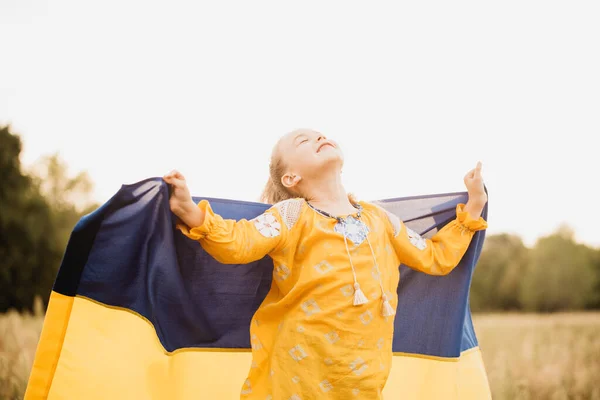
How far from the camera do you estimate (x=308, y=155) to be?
2.29 m

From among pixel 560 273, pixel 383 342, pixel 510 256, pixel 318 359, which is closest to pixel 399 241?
pixel 383 342

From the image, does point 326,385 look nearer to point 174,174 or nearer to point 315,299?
point 315,299

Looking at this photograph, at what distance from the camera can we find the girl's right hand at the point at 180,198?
74.6 inches

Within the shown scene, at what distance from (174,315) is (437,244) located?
4.12 ft

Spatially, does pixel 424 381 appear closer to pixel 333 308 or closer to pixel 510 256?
pixel 333 308

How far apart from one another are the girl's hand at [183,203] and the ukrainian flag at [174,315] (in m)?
0.11

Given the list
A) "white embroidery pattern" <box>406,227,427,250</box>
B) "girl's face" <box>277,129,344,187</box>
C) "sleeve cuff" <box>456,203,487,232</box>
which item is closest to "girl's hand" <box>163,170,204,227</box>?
"girl's face" <box>277,129,344,187</box>

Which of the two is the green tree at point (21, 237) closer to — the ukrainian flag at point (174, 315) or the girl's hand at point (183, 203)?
the ukrainian flag at point (174, 315)

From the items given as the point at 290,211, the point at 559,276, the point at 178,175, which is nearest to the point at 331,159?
the point at 290,211

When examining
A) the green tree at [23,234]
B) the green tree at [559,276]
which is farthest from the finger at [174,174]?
the green tree at [559,276]

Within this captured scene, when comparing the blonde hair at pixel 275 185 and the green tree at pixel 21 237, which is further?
the green tree at pixel 21 237

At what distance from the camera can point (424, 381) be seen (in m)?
2.75

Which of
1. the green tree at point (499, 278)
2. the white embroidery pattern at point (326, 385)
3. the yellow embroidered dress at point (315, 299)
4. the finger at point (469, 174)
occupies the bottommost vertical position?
the green tree at point (499, 278)

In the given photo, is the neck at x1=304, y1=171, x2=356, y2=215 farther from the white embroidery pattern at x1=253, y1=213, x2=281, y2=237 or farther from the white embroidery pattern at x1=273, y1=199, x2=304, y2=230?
the white embroidery pattern at x1=253, y1=213, x2=281, y2=237
